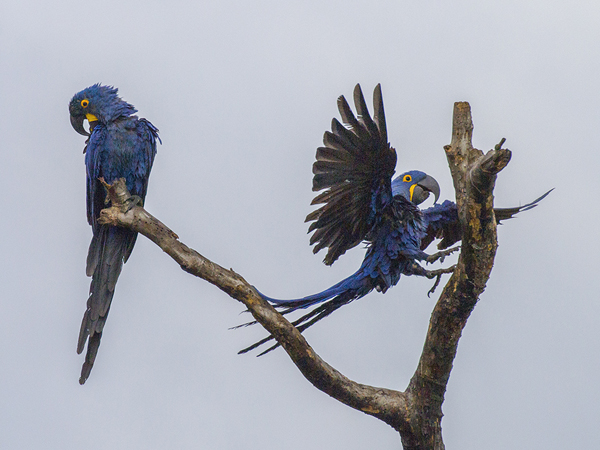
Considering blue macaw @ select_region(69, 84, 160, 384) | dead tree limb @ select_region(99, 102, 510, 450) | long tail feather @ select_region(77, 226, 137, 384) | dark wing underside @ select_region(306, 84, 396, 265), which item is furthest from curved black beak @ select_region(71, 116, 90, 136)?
dark wing underside @ select_region(306, 84, 396, 265)

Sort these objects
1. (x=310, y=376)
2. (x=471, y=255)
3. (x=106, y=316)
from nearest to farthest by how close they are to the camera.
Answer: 1. (x=471, y=255)
2. (x=310, y=376)
3. (x=106, y=316)

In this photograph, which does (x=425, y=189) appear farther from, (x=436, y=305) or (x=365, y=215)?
(x=436, y=305)

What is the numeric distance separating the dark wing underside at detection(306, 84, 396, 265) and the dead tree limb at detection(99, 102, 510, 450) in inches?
16.3

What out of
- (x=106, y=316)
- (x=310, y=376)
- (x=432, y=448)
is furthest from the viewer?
(x=106, y=316)

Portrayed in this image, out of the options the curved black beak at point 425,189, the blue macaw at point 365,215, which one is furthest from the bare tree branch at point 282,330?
the curved black beak at point 425,189

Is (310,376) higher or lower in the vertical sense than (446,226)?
lower

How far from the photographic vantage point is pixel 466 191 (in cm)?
307

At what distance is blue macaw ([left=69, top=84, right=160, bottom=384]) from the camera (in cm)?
408

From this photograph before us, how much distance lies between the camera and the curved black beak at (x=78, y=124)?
4711mm

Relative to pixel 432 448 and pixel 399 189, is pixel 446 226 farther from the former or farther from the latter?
pixel 432 448

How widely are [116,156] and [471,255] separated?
2513 mm

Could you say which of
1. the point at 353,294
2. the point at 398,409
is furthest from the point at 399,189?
the point at 398,409

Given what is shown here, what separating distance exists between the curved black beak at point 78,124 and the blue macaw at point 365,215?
6.88 feet

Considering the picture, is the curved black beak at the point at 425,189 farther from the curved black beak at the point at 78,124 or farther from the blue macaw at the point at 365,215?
the curved black beak at the point at 78,124
